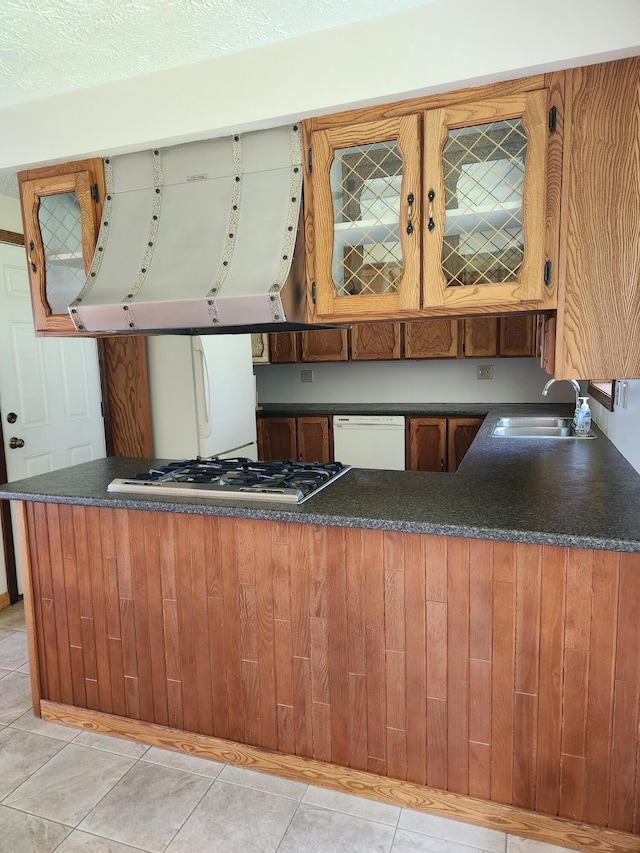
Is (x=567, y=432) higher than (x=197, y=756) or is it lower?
higher

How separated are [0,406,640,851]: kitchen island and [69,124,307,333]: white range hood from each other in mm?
679

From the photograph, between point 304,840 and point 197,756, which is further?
point 197,756

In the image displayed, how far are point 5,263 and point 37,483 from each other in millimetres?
1731

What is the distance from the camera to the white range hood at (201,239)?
6.26ft

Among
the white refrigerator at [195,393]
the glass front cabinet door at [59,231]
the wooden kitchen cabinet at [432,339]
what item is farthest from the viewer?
the wooden kitchen cabinet at [432,339]

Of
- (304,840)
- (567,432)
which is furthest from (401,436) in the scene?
(304,840)

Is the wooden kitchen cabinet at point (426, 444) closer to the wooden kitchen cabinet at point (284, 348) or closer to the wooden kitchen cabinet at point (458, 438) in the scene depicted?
the wooden kitchen cabinet at point (458, 438)

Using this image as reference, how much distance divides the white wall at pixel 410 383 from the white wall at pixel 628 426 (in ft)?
5.66

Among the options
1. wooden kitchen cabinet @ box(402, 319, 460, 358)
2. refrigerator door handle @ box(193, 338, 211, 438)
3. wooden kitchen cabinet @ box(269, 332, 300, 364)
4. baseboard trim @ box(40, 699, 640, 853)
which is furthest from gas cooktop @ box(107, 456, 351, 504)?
wooden kitchen cabinet @ box(269, 332, 300, 364)

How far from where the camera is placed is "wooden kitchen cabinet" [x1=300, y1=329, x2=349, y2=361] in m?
5.00

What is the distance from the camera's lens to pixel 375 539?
1742mm

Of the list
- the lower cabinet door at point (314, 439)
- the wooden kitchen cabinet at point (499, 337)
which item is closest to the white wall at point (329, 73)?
the wooden kitchen cabinet at point (499, 337)

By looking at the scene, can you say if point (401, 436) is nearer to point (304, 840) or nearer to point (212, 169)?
point (212, 169)

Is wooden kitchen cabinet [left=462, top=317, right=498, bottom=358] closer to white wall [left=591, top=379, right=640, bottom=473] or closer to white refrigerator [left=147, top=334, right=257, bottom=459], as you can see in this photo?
white wall [left=591, top=379, right=640, bottom=473]
